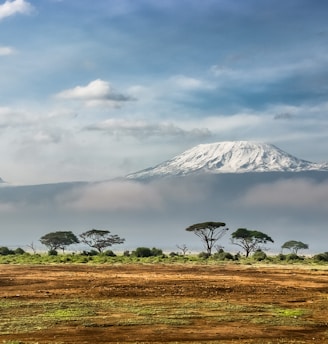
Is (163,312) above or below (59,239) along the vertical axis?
below

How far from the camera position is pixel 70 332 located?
22.1 m

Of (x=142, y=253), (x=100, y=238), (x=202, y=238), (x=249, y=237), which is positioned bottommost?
(x=142, y=253)

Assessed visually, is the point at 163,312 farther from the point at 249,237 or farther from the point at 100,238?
the point at 100,238

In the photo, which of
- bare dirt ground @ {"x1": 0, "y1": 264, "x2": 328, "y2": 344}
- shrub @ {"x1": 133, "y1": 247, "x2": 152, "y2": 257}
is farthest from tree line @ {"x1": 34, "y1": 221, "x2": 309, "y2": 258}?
bare dirt ground @ {"x1": 0, "y1": 264, "x2": 328, "y2": 344}

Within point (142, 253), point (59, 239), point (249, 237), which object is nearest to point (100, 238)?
point (59, 239)

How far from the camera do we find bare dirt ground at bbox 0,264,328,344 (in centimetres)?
2148

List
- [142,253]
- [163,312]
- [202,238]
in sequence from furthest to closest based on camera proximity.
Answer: [202,238] → [142,253] → [163,312]

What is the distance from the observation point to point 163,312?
2697 cm

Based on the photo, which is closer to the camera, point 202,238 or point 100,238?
point 202,238

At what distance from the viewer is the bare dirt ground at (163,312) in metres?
21.5

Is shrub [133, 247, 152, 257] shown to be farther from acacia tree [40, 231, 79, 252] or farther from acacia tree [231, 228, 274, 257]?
acacia tree [40, 231, 79, 252]

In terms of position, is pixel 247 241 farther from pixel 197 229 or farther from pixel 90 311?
pixel 90 311

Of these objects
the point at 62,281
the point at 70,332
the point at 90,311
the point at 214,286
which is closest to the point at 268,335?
the point at 70,332

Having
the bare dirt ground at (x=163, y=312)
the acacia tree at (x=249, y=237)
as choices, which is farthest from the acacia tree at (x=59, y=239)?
the bare dirt ground at (x=163, y=312)
